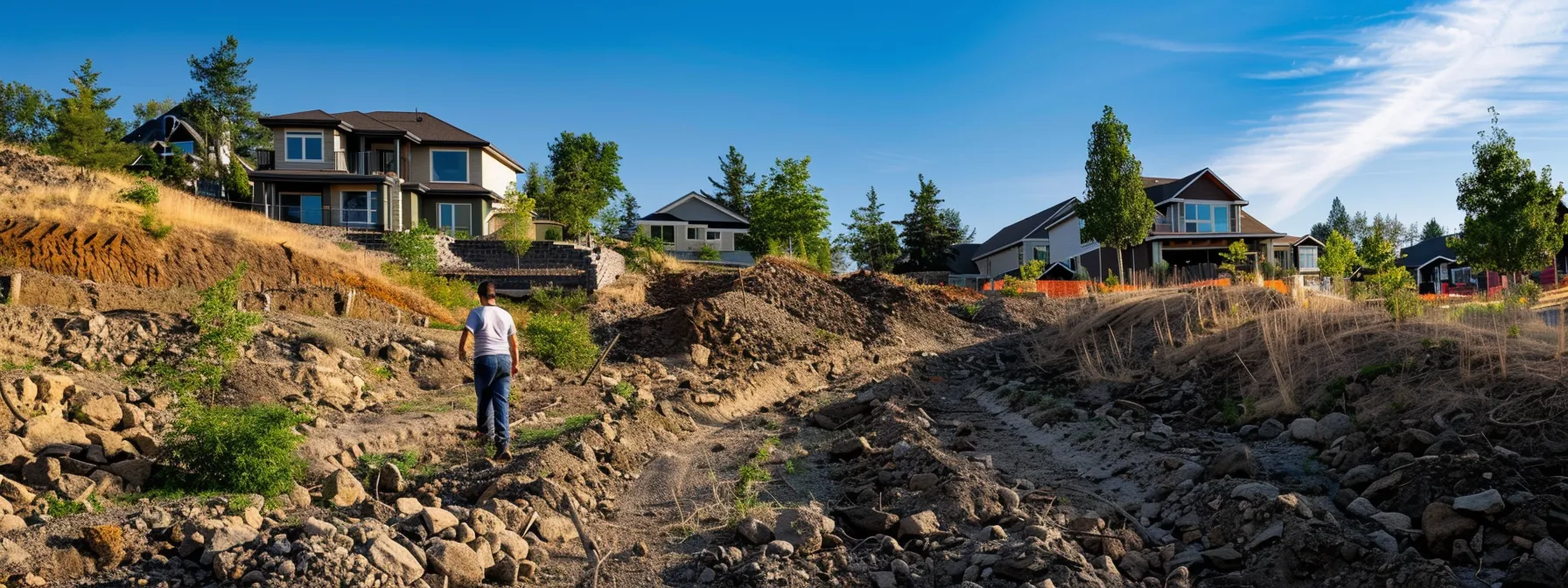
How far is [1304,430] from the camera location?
8992 millimetres

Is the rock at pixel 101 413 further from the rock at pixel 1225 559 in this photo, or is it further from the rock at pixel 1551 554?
the rock at pixel 1551 554

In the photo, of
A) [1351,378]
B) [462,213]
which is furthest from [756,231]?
[1351,378]

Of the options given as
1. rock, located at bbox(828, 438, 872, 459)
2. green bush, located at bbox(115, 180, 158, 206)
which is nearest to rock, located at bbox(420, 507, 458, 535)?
rock, located at bbox(828, 438, 872, 459)

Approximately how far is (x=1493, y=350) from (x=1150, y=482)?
3.65m

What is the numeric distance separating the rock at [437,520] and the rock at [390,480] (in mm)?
1563

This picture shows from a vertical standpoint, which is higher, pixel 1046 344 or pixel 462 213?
pixel 462 213

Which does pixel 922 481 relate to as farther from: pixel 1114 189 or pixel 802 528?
pixel 1114 189

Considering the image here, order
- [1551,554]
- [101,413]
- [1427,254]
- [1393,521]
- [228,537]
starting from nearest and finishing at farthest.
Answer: [228,537] < [1551,554] < [1393,521] < [101,413] < [1427,254]

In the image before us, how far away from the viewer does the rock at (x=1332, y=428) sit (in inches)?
342

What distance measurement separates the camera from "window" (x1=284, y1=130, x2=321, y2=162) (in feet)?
125

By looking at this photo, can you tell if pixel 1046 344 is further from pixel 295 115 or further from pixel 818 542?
pixel 295 115

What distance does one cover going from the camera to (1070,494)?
7.95 m

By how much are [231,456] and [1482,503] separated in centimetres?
851

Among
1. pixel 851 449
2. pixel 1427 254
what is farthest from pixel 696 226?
pixel 851 449
